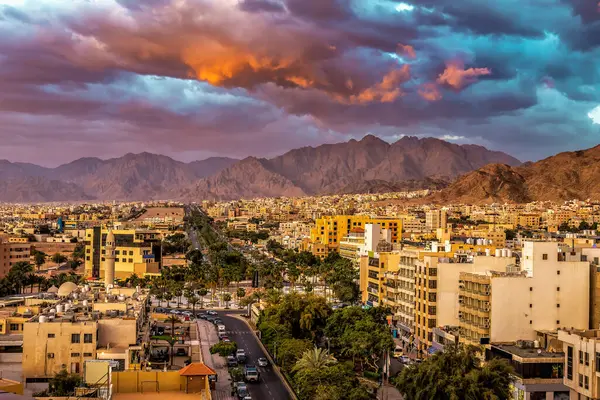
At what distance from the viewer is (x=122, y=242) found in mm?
130250

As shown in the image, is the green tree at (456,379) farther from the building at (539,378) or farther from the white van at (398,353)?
the white van at (398,353)

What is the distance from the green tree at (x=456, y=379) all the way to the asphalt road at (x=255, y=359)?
1152 cm

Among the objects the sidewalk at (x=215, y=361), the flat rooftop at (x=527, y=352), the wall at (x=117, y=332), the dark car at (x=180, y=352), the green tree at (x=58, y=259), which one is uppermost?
the wall at (x=117, y=332)

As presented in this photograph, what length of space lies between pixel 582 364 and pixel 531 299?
47.2 ft

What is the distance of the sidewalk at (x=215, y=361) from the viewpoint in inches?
2132

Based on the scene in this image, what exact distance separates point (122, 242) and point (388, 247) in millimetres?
52400

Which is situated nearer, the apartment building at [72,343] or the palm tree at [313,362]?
the apartment building at [72,343]

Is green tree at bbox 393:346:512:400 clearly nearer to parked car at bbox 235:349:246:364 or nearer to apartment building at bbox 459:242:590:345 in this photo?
apartment building at bbox 459:242:590:345

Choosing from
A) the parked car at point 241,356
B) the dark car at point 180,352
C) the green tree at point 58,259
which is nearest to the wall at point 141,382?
the dark car at point 180,352

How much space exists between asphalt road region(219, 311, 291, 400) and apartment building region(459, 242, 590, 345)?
14997 mm

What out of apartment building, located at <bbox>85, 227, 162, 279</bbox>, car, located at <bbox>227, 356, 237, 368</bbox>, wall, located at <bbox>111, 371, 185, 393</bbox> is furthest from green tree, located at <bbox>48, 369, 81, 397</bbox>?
apartment building, located at <bbox>85, 227, 162, 279</bbox>

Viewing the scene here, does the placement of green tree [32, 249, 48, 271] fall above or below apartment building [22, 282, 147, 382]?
below

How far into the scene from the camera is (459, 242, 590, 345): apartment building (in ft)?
187

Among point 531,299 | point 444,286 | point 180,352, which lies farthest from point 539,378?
point 180,352
